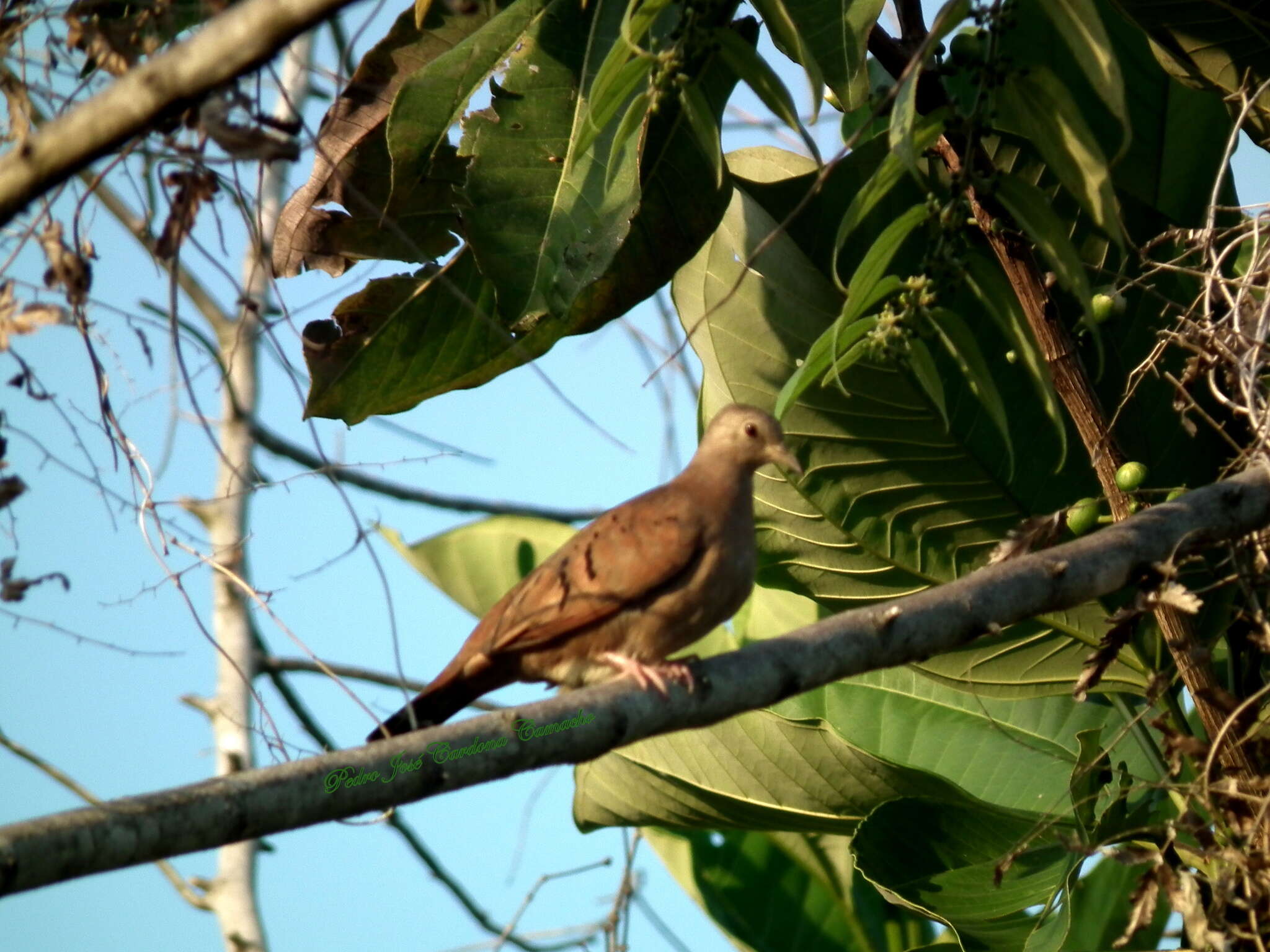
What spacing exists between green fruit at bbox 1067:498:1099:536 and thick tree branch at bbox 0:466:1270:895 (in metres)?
0.44

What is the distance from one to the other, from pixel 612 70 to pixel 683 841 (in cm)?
377

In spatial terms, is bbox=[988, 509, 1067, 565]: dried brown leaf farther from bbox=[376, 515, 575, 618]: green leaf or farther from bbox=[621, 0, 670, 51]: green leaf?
bbox=[376, 515, 575, 618]: green leaf

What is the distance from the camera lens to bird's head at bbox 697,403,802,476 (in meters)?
3.52

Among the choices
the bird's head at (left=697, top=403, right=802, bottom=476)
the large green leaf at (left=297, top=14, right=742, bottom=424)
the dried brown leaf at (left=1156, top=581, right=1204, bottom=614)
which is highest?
the large green leaf at (left=297, top=14, right=742, bottom=424)

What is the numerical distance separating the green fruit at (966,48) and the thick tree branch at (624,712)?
1024 millimetres

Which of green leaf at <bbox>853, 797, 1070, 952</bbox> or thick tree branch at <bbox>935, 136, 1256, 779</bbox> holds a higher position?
thick tree branch at <bbox>935, 136, 1256, 779</bbox>

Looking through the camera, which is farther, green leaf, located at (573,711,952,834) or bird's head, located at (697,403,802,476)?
green leaf, located at (573,711,952,834)

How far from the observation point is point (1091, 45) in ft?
7.70

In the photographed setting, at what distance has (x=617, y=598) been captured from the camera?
3.11 metres

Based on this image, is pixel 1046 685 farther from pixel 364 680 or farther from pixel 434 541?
pixel 364 680

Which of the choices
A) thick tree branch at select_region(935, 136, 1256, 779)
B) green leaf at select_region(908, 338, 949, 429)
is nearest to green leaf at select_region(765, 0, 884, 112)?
thick tree branch at select_region(935, 136, 1256, 779)

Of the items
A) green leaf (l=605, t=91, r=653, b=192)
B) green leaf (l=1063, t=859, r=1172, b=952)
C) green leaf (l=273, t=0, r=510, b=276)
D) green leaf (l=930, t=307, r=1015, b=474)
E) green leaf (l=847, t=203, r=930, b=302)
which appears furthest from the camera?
green leaf (l=1063, t=859, r=1172, b=952)

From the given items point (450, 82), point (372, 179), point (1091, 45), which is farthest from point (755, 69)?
point (372, 179)

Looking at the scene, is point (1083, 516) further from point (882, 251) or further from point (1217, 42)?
point (1217, 42)
